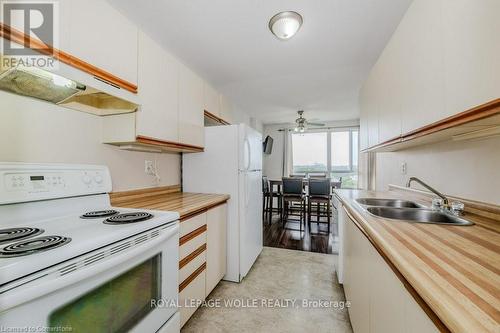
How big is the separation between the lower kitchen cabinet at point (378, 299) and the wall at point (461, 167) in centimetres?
71

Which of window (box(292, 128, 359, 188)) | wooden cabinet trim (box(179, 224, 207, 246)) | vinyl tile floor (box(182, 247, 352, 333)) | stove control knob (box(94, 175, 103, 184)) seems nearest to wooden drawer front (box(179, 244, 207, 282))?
wooden cabinet trim (box(179, 224, 207, 246))

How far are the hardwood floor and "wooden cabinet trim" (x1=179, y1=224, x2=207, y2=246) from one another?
64.5 inches

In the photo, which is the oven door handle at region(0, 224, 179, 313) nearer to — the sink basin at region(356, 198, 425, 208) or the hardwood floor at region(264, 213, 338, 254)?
the sink basin at region(356, 198, 425, 208)

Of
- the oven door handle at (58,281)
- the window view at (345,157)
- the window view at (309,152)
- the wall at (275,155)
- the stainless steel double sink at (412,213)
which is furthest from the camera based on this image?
the wall at (275,155)

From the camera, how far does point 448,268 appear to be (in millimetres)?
566

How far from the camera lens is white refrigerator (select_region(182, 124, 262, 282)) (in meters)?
2.09

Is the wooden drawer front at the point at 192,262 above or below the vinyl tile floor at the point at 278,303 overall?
above

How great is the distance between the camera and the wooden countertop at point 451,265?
404mm

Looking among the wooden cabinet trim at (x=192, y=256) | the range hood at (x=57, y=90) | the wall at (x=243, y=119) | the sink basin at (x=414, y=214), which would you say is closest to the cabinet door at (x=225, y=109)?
the wall at (x=243, y=119)

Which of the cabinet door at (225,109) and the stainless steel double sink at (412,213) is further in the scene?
the cabinet door at (225,109)

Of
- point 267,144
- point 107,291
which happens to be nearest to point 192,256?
point 107,291

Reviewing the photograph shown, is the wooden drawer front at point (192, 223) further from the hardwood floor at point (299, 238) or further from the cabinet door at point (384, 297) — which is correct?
the hardwood floor at point (299, 238)

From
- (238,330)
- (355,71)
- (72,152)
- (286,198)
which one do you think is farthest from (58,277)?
(286,198)

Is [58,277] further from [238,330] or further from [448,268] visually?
[238,330]
